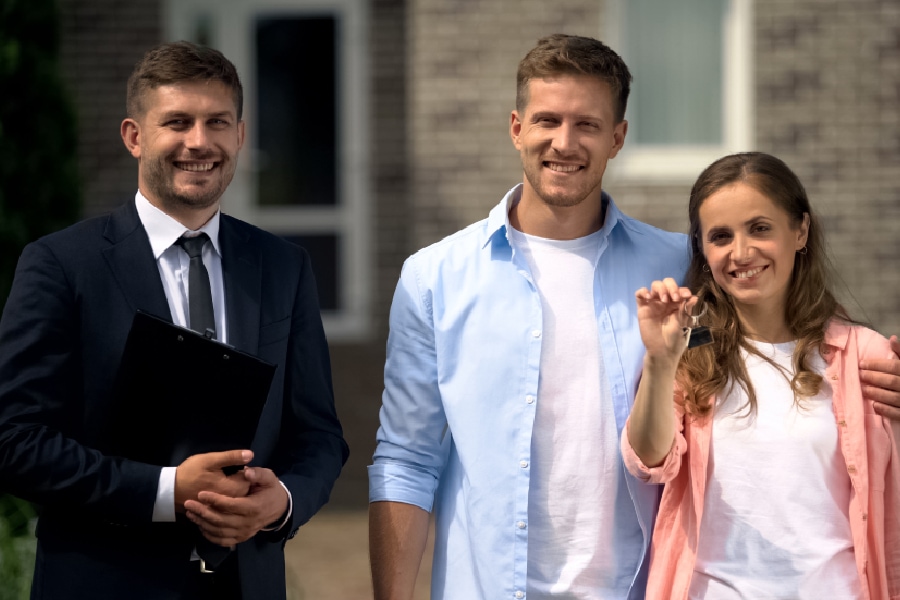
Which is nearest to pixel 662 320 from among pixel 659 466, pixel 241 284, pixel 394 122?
pixel 659 466

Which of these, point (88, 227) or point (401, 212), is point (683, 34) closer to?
point (401, 212)

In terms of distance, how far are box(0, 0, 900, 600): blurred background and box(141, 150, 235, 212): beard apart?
313cm

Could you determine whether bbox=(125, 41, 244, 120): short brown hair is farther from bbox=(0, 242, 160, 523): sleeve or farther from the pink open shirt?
the pink open shirt

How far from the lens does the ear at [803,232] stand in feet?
10.8

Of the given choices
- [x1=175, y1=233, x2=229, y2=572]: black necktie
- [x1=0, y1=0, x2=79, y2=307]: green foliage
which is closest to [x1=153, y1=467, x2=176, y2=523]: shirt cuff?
[x1=175, y1=233, x2=229, y2=572]: black necktie

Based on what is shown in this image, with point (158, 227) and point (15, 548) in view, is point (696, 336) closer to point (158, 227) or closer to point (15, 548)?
point (158, 227)

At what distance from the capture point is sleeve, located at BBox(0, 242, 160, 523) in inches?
109

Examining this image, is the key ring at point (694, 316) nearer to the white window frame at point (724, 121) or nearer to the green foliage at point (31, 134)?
the green foliage at point (31, 134)

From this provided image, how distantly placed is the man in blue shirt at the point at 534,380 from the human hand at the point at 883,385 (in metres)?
0.58

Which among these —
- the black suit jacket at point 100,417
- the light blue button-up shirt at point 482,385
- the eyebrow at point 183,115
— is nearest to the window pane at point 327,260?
the light blue button-up shirt at point 482,385

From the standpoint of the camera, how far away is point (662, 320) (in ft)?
9.75

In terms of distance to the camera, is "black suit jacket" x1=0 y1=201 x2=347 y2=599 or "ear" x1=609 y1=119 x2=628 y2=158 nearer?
"black suit jacket" x1=0 y1=201 x2=347 y2=599

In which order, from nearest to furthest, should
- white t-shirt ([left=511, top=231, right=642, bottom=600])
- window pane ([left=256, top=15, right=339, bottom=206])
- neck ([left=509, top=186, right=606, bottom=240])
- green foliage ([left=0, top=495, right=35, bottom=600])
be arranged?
1. white t-shirt ([left=511, top=231, right=642, bottom=600])
2. neck ([left=509, top=186, right=606, bottom=240])
3. green foliage ([left=0, top=495, right=35, bottom=600])
4. window pane ([left=256, top=15, right=339, bottom=206])

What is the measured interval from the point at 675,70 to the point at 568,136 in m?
5.76
